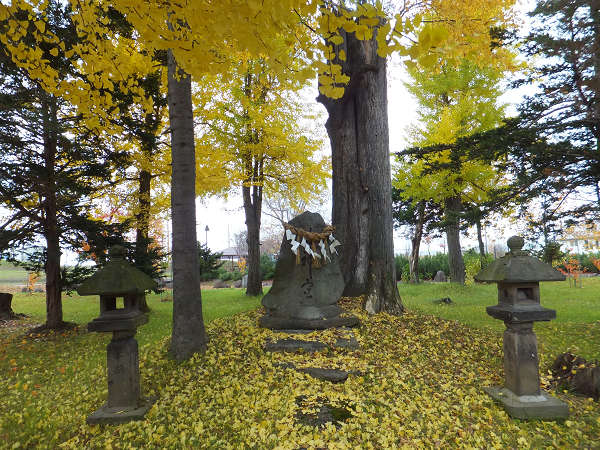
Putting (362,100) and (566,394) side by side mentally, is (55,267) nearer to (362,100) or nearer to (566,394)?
(362,100)

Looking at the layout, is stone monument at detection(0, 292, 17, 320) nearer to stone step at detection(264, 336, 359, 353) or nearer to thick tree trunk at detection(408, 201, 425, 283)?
stone step at detection(264, 336, 359, 353)

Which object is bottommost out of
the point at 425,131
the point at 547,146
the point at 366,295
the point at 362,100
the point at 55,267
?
the point at 366,295

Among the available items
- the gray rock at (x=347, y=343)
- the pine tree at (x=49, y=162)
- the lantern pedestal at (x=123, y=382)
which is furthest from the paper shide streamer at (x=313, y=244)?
the pine tree at (x=49, y=162)

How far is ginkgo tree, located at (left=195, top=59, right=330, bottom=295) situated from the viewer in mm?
10016

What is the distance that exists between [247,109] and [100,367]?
8618mm

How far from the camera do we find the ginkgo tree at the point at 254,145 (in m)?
10.0

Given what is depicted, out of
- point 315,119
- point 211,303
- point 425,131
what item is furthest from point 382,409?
point 425,131

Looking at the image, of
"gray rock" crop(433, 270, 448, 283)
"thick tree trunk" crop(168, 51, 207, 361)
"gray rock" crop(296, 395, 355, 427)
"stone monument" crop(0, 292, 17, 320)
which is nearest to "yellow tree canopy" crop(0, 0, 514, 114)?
"thick tree trunk" crop(168, 51, 207, 361)

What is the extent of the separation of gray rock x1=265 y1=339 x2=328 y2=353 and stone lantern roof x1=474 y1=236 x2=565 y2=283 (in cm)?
234

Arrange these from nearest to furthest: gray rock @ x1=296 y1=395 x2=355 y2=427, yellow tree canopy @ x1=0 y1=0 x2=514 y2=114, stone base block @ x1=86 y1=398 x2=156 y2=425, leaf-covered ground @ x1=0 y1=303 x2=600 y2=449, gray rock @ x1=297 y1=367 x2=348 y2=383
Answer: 1. yellow tree canopy @ x1=0 y1=0 x2=514 y2=114
2. leaf-covered ground @ x1=0 y1=303 x2=600 y2=449
3. gray rock @ x1=296 y1=395 x2=355 y2=427
4. stone base block @ x1=86 y1=398 x2=156 y2=425
5. gray rock @ x1=297 y1=367 x2=348 y2=383

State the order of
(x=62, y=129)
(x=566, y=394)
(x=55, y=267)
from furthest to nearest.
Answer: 1. (x=55, y=267)
2. (x=62, y=129)
3. (x=566, y=394)

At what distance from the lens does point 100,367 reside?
466cm

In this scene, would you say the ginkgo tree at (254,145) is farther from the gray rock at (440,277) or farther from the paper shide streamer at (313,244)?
the gray rock at (440,277)

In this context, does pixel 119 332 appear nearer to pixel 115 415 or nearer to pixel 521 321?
pixel 115 415
